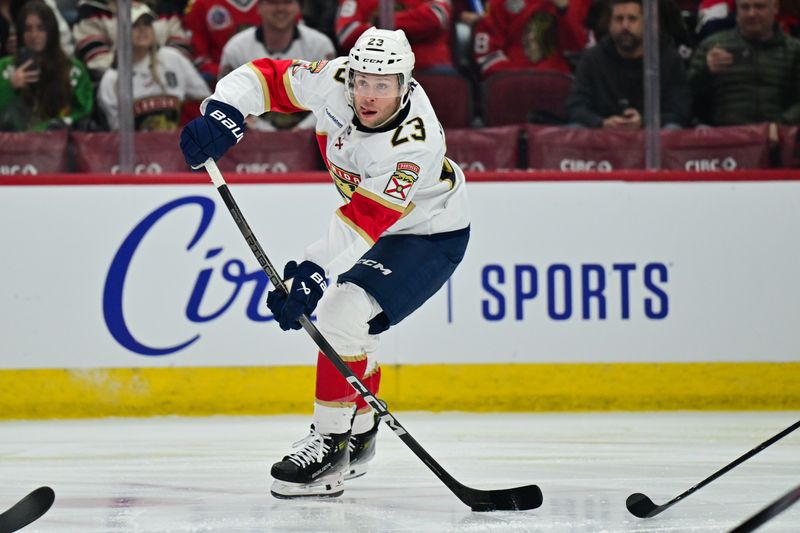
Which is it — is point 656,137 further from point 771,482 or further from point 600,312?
point 771,482

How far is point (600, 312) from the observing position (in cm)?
492

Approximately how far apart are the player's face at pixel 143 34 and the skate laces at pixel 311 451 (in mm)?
2139

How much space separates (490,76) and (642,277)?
0.98 metres

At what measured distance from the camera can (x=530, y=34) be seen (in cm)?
509

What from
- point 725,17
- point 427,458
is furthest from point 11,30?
point 725,17

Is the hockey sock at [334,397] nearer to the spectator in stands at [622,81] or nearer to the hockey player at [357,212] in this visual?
the hockey player at [357,212]

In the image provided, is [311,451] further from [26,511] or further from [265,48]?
[265,48]

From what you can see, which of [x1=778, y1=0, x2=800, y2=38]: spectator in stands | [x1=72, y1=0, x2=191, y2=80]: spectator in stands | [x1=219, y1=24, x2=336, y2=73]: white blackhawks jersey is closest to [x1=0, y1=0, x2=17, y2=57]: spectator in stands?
[x1=72, y1=0, x2=191, y2=80]: spectator in stands

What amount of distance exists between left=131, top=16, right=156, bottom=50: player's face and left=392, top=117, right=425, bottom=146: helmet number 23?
2005mm

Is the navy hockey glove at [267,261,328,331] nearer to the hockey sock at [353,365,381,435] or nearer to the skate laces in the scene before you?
the skate laces

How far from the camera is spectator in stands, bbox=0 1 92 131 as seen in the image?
484 cm

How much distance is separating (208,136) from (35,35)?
1.90m

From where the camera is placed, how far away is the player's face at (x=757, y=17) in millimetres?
4926

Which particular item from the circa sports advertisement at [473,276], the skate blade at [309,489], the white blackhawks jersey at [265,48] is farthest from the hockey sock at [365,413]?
the white blackhawks jersey at [265,48]
